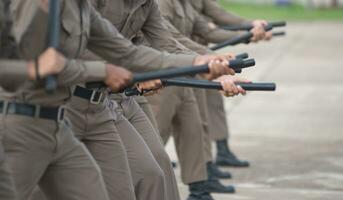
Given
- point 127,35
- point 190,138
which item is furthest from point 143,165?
point 190,138

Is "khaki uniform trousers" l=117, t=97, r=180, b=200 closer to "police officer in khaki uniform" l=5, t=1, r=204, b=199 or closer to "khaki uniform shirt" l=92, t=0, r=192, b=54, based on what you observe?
"khaki uniform shirt" l=92, t=0, r=192, b=54

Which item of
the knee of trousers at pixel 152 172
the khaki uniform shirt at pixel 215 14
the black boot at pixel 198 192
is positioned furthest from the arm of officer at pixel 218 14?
the knee of trousers at pixel 152 172

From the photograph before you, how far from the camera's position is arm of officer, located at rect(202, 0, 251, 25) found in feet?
32.7

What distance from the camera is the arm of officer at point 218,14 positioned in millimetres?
9977

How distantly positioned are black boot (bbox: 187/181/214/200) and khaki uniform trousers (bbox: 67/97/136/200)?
2.67 meters

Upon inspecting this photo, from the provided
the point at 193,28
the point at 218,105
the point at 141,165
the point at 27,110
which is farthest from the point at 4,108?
the point at 218,105

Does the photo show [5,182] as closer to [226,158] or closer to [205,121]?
[205,121]

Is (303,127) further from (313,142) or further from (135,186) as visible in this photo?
(135,186)

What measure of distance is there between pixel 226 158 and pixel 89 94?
468 centimetres

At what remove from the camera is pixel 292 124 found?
1275 centimetres

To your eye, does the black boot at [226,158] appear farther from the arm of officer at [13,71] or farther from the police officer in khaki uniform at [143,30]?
the arm of officer at [13,71]

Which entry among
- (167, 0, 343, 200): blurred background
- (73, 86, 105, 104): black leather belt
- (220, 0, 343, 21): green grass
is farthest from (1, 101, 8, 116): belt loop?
(220, 0, 343, 21): green grass

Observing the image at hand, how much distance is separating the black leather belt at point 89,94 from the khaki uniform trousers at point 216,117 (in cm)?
441

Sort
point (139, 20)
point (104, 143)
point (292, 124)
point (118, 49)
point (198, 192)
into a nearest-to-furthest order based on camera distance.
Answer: point (118, 49)
point (104, 143)
point (139, 20)
point (198, 192)
point (292, 124)
